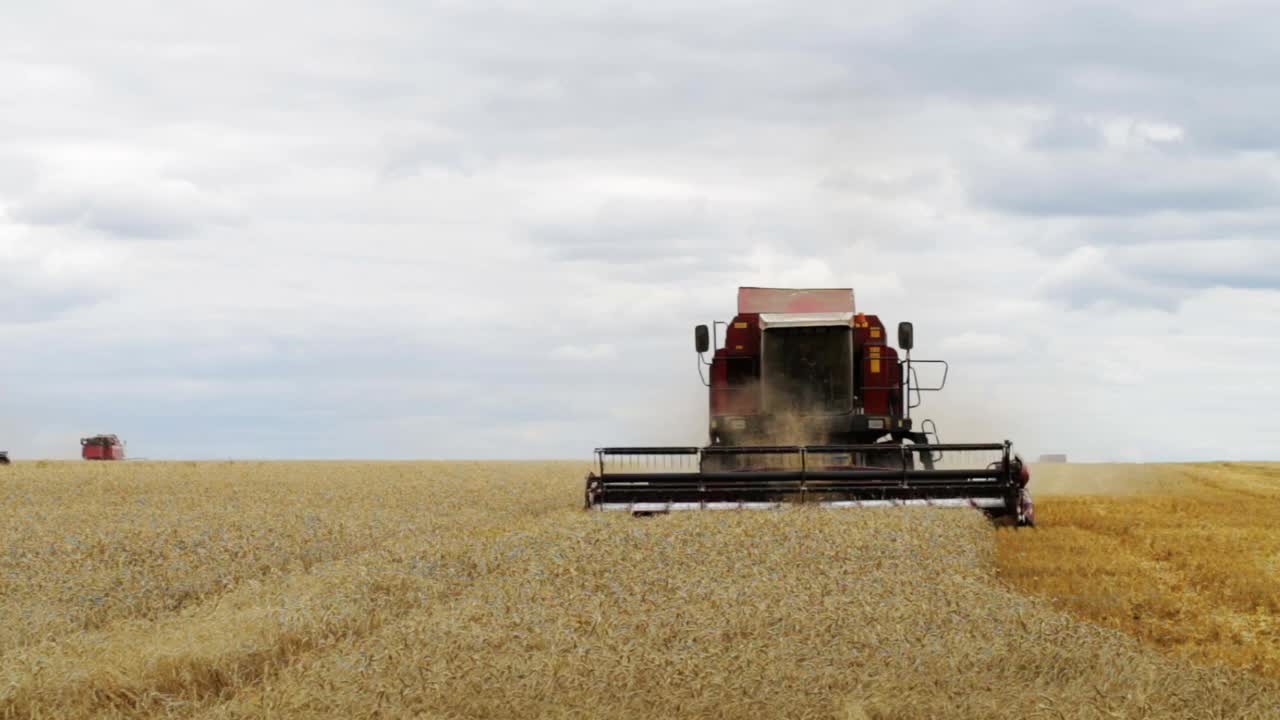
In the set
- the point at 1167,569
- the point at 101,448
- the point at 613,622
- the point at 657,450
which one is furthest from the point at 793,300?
the point at 101,448

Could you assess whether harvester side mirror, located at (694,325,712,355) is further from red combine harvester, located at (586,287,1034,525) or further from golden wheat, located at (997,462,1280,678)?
golden wheat, located at (997,462,1280,678)

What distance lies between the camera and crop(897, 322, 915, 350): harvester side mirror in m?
16.9

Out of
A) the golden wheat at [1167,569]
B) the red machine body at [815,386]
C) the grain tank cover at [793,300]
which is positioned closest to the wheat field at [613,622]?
the golden wheat at [1167,569]

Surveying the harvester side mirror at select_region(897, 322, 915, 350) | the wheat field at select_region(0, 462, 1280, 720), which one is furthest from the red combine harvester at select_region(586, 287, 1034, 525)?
the wheat field at select_region(0, 462, 1280, 720)

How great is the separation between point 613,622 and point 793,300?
37.4 ft

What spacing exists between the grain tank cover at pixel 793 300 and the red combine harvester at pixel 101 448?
154 feet

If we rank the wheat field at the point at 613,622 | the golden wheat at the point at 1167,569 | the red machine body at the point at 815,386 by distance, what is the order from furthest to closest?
1. the red machine body at the point at 815,386
2. the golden wheat at the point at 1167,569
3. the wheat field at the point at 613,622

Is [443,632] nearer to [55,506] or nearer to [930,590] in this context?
[930,590]

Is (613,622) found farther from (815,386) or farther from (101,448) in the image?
(101,448)

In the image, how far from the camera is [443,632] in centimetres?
737

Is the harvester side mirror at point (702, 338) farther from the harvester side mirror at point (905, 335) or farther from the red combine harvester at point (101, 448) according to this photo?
the red combine harvester at point (101, 448)

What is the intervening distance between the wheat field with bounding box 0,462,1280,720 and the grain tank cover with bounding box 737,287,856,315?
479cm

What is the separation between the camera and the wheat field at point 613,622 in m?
6.20

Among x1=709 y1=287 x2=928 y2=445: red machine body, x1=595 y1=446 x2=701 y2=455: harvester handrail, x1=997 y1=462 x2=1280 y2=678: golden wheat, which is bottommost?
x1=997 y1=462 x2=1280 y2=678: golden wheat
